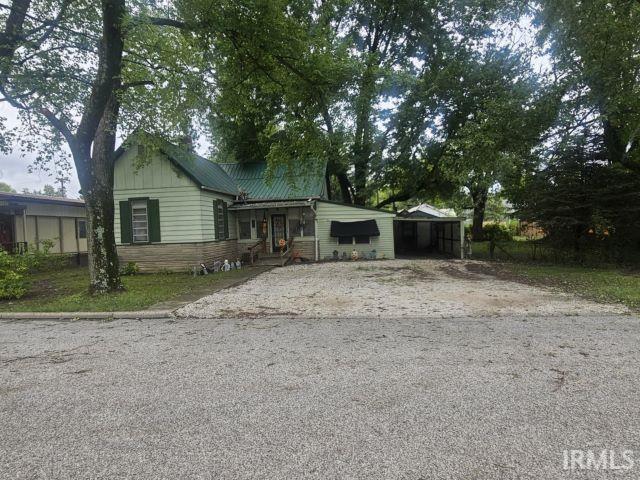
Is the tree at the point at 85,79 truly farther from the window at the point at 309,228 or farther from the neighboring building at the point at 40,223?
the window at the point at 309,228

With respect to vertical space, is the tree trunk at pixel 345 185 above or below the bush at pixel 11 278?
above

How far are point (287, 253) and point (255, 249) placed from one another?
Answer: 189cm

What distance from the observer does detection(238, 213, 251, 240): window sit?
60.2 feet

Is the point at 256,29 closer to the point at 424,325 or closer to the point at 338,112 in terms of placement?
the point at 338,112

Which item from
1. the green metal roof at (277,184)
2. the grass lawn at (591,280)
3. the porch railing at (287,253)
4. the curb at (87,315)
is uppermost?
the green metal roof at (277,184)

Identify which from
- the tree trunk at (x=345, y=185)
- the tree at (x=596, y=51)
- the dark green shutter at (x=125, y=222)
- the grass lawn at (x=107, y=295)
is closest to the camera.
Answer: the grass lawn at (x=107, y=295)

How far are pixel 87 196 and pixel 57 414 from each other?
769 centimetres

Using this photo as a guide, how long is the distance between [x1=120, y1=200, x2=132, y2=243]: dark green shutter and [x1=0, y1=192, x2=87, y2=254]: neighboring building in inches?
129

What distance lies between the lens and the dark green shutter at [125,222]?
49.2ft

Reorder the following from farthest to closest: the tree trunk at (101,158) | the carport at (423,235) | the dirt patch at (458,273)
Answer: the carport at (423,235), the dirt patch at (458,273), the tree trunk at (101,158)

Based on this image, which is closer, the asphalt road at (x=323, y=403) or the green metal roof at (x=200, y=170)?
the asphalt road at (x=323, y=403)

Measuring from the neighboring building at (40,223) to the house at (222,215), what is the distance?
4.39m

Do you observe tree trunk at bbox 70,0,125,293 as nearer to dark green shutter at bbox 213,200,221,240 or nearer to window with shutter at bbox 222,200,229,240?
dark green shutter at bbox 213,200,221,240

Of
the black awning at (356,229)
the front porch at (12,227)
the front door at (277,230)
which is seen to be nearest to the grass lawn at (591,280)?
the black awning at (356,229)
